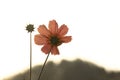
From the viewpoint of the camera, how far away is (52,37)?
1.18m

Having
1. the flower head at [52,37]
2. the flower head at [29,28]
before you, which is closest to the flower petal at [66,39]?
→ the flower head at [52,37]

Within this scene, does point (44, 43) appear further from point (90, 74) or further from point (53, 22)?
point (90, 74)

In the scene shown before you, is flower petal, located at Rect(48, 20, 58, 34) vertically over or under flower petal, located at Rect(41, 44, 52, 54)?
over

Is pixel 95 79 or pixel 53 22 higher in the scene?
pixel 95 79

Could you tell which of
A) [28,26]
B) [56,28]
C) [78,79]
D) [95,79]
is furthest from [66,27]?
[78,79]

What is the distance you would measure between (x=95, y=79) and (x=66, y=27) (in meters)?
13.5

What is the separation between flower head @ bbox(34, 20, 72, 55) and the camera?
113 centimetres

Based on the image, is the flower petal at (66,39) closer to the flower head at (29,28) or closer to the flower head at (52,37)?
the flower head at (52,37)

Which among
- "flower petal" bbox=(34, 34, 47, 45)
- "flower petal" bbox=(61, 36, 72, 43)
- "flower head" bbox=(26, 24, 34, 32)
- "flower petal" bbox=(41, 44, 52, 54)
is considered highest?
"flower head" bbox=(26, 24, 34, 32)

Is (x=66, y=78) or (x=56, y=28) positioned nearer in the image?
(x=56, y=28)

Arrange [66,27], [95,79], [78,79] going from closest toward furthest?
1. [66,27]
2. [95,79]
3. [78,79]

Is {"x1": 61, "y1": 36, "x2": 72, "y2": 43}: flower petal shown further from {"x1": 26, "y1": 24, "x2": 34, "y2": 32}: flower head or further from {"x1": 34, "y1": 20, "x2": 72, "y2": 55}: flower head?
{"x1": 26, "y1": 24, "x2": 34, "y2": 32}: flower head

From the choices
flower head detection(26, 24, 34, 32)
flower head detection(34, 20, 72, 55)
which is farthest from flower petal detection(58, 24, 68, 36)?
flower head detection(26, 24, 34, 32)

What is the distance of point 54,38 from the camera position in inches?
45.9
